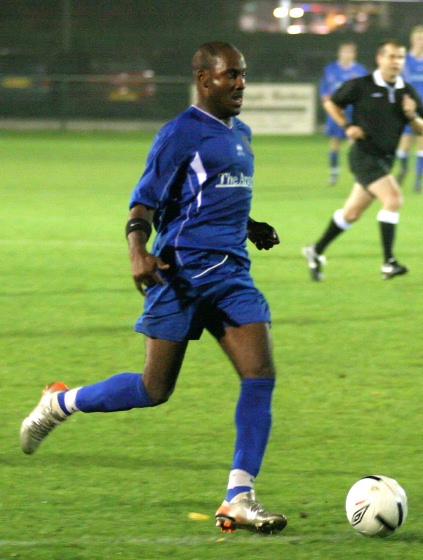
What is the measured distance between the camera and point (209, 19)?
35375 millimetres

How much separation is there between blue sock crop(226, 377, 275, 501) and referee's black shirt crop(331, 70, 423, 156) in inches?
→ 220

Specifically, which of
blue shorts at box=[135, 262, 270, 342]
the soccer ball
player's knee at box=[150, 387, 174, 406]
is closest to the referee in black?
blue shorts at box=[135, 262, 270, 342]

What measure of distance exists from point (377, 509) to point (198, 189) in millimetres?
1326

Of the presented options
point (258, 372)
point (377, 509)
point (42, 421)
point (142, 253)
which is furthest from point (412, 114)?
point (377, 509)

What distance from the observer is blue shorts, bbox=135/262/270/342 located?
4.26 metres

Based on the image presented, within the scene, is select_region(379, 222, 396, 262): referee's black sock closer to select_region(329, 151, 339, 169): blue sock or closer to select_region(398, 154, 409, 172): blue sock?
select_region(398, 154, 409, 172): blue sock

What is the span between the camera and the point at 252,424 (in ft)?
13.7

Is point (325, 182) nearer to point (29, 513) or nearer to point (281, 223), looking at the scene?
point (281, 223)

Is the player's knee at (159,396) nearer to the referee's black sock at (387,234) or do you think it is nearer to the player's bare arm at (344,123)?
the player's bare arm at (344,123)

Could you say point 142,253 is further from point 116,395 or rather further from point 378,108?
point 378,108

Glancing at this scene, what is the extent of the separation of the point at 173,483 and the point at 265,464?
18.5 inches

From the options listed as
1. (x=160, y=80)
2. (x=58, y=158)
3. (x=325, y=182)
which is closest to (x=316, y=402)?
(x=325, y=182)

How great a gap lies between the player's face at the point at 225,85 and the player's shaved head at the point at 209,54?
0.01m

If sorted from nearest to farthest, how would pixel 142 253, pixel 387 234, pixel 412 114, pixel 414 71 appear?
pixel 142 253 < pixel 412 114 < pixel 387 234 < pixel 414 71
